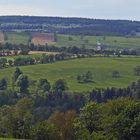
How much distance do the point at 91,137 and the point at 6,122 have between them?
51.9 ft

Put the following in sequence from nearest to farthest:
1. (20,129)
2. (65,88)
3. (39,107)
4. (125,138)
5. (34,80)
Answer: (125,138), (20,129), (39,107), (65,88), (34,80)

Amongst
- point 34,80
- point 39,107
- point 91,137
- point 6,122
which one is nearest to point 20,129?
point 6,122

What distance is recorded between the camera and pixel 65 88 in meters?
184

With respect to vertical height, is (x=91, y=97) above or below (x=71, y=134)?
below

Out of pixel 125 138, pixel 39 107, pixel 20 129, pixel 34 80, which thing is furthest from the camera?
pixel 34 80

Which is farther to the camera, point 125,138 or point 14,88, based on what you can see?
point 14,88

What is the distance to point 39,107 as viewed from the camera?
151250 mm

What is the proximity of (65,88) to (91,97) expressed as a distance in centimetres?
1665

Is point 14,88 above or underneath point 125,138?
underneath

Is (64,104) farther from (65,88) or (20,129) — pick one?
(20,129)

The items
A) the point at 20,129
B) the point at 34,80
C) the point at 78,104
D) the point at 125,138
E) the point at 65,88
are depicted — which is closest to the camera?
the point at 125,138

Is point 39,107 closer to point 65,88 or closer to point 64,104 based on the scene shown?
point 64,104

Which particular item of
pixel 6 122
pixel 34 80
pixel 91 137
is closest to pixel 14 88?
pixel 34 80

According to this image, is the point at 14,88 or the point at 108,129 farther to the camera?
the point at 14,88
